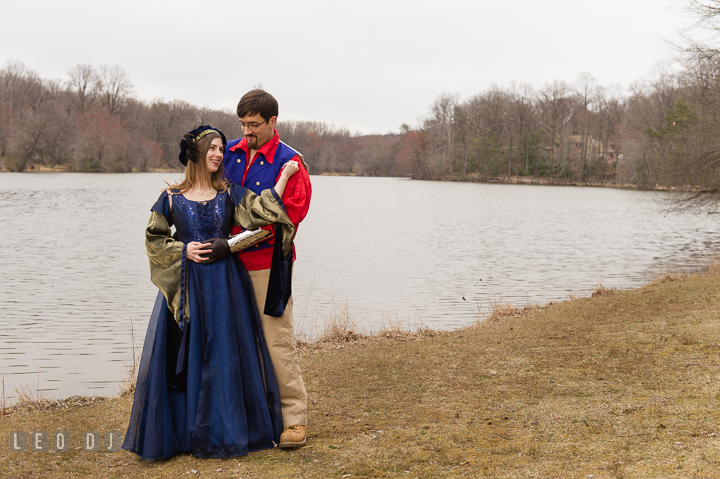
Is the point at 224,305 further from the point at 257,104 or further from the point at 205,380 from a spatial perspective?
the point at 257,104

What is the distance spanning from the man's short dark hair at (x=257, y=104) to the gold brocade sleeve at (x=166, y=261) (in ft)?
2.75

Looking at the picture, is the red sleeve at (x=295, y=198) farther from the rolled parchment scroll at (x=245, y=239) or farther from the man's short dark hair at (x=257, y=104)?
the man's short dark hair at (x=257, y=104)

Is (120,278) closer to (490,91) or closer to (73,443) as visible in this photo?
(73,443)

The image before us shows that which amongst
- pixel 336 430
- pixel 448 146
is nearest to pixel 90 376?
pixel 336 430

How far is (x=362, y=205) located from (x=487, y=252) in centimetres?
2449

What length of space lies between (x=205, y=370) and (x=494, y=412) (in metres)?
2.13

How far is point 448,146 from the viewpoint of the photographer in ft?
324

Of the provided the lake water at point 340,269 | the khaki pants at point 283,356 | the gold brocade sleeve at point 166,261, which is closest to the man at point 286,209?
the khaki pants at point 283,356

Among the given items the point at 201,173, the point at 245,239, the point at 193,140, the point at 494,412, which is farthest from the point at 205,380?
the point at 494,412

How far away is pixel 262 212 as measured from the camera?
369 centimetres

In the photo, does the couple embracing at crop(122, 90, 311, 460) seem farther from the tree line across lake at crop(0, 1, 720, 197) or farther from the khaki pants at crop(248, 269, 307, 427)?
the tree line across lake at crop(0, 1, 720, 197)

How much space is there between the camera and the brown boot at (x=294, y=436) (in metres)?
3.75

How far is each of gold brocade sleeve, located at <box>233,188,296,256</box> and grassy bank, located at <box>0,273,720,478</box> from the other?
1.36 metres

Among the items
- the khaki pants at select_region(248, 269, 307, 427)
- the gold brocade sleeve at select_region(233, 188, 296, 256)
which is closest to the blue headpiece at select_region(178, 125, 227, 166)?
the gold brocade sleeve at select_region(233, 188, 296, 256)
